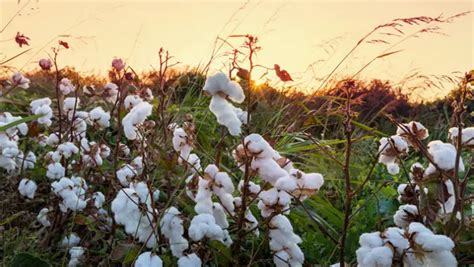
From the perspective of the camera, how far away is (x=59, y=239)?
7.25ft

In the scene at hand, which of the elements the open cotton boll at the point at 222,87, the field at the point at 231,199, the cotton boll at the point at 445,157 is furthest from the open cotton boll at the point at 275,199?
the cotton boll at the point at 445,157

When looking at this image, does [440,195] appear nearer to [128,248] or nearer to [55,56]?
[128,248]

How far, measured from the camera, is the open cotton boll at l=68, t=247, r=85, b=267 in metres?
1.92

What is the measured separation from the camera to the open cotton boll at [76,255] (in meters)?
1.92

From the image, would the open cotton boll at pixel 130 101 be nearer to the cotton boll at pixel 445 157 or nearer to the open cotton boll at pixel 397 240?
the cotton boll at pixel 445 157

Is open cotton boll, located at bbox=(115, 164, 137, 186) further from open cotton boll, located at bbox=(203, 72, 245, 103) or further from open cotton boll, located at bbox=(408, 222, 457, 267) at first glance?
open cotton boll, located at bbox=(408, 222, 457, 267)

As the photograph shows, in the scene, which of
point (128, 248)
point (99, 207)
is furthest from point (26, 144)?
point (128, 248)

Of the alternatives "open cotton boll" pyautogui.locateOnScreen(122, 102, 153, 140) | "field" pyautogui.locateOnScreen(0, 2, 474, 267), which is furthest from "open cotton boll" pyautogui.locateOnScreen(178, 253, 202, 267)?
"open cotton boll" pyautogui.locateOnScreen(122, 102, 153, 140)

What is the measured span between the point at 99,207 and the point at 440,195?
3.73 ft

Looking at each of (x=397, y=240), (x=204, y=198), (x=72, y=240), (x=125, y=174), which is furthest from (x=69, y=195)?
(x=397, y=240)

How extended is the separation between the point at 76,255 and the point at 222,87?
33.0 inches

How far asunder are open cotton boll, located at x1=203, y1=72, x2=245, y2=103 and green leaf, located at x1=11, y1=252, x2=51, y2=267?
25.0 inches

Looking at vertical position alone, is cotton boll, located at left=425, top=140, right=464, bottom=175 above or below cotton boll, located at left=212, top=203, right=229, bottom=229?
above

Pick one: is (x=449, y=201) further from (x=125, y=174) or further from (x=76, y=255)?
(x=76, y=255)
